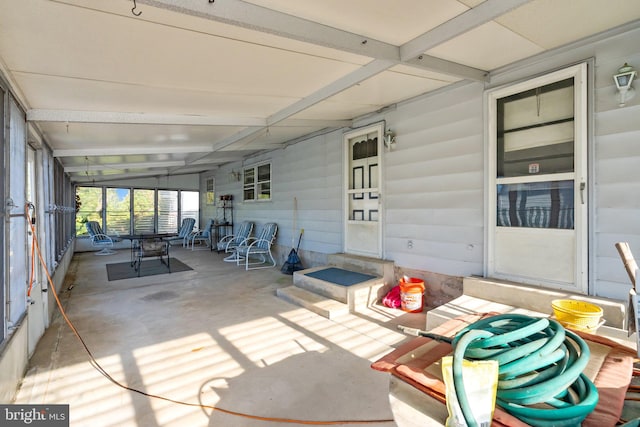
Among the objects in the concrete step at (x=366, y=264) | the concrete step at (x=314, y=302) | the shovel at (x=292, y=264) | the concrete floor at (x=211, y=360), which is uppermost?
the concrete step at (x=366, y=264)

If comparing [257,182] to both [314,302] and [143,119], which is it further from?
[314,302]

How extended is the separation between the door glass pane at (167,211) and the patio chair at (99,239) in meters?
1.92

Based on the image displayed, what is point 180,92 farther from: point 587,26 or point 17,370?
point 587,26

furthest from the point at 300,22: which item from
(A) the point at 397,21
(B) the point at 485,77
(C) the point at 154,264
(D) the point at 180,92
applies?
(C) the point at 154,264

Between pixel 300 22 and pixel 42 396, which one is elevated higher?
pixel 300 22

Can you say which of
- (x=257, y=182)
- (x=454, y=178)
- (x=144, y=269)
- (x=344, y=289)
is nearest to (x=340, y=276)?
(x=344, y=289)

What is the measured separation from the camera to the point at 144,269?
6.82 metres

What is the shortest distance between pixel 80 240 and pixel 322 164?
858 cm

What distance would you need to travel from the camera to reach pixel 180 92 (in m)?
3.18

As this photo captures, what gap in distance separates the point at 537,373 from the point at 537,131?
8.82ft

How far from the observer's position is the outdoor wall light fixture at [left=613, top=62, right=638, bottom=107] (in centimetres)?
244

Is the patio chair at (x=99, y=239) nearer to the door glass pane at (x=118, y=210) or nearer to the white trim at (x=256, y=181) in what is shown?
the door glass pane at (x=118, y=210)

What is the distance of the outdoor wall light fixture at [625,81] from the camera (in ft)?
8.02

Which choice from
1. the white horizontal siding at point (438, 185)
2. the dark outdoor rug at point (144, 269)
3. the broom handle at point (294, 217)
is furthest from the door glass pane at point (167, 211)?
the white horizontal siding at point (438, 185)
